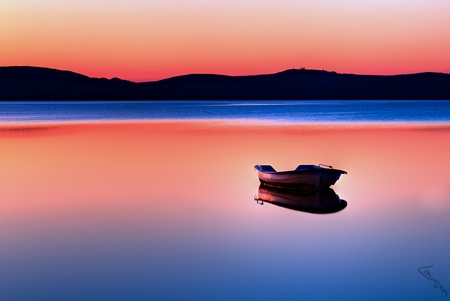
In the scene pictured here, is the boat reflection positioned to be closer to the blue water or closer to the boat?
the boat

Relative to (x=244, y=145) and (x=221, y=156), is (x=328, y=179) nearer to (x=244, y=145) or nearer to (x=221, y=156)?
(x=221, y=156)

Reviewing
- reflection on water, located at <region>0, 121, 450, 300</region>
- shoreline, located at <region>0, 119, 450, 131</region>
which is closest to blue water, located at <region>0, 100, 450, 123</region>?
shoreline, located at <region>0, 119, 450, 131</region>

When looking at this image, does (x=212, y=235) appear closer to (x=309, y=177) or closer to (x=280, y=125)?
(x=309, y=177)

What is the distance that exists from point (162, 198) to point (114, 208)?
4.48 feet

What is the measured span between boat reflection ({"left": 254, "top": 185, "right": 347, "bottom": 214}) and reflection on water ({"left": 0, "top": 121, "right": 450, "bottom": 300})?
6cm

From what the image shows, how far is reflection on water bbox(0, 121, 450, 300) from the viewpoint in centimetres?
661

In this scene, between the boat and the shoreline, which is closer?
the boat

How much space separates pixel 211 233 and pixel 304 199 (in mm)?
3005

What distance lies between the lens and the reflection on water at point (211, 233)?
21.7 feet

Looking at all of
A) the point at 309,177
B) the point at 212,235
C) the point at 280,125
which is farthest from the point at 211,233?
the point at 280,125

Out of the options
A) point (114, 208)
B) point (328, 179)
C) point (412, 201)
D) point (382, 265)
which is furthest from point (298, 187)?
point (382, 265)

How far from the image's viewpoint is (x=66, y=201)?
465 inches

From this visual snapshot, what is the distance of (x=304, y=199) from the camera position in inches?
450

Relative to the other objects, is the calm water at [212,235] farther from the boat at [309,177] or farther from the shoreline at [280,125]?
the shoreline at [280,125]
